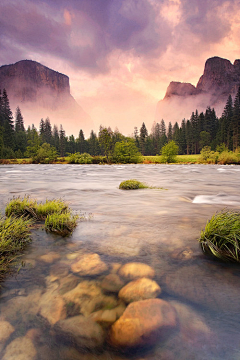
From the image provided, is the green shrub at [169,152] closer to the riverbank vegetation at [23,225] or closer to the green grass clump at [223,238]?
the riverbank vegetation at [23,225]

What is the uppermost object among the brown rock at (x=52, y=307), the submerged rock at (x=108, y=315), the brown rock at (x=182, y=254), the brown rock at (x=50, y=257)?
the brown rock at (x=50, y=257)

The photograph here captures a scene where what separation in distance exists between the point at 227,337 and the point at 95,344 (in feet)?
4.38

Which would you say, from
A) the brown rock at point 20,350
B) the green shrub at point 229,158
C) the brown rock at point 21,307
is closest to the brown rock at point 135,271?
the brown rock at point 21,307

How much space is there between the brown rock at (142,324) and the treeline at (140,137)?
57.1m

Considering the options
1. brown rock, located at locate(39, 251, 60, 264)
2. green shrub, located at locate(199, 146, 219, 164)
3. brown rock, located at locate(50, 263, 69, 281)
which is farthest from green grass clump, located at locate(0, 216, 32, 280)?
green shrub, located at locate(199, 146, 219, 164)

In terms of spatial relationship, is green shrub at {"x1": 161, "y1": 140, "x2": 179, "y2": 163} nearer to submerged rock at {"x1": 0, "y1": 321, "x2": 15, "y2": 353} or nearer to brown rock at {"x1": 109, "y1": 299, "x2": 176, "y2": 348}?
brown rock at {"x1": 109, "y1": 299, "x2": 176, "y2": 348}

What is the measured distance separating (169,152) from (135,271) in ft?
182

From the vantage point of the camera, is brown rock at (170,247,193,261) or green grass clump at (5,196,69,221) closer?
brown rock at (170,247,193,261)

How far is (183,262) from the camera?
3.20 meters

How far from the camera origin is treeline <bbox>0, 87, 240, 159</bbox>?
68.9 meters

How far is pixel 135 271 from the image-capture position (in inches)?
116

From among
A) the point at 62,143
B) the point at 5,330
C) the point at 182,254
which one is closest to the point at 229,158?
the point at 182,254

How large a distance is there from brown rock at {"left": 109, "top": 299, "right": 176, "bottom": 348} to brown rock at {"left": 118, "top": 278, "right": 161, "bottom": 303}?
10 cm

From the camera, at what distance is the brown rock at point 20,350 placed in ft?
5.56
